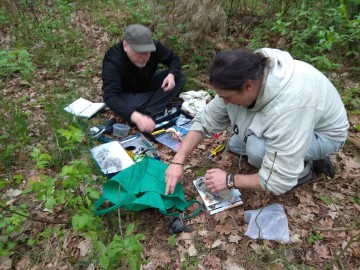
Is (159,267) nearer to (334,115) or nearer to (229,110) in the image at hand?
(229,110)

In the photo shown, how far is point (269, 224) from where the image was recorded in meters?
2.67

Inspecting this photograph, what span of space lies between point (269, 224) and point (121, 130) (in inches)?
Answer: 87.2

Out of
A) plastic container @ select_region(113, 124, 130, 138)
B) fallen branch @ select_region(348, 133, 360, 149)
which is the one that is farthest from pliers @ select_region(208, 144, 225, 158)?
fallen branch @ select_region(348, 133, 360, 149)

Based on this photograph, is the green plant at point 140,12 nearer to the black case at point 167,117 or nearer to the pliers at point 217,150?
the black case at point 167,117

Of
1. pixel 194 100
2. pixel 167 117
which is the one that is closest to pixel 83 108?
pixel 167 117

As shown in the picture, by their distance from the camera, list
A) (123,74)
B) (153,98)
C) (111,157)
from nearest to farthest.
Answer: (111,157)
(123,74)
(153,98)

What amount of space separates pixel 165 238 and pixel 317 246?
1.38 metres

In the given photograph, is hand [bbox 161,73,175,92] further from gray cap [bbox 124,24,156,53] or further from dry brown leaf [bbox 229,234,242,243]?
dry brown leaf [bbox 229,234,242,243]

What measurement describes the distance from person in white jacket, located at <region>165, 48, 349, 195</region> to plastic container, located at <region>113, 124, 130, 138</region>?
4.93 feet

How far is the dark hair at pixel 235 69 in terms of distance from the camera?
2.02 m

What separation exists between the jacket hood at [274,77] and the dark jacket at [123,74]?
1931mm

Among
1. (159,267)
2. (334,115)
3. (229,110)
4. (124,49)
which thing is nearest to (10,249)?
(159,267)

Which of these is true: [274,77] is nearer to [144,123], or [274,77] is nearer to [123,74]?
[144,123]

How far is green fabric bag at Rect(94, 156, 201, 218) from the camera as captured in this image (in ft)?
8.40
